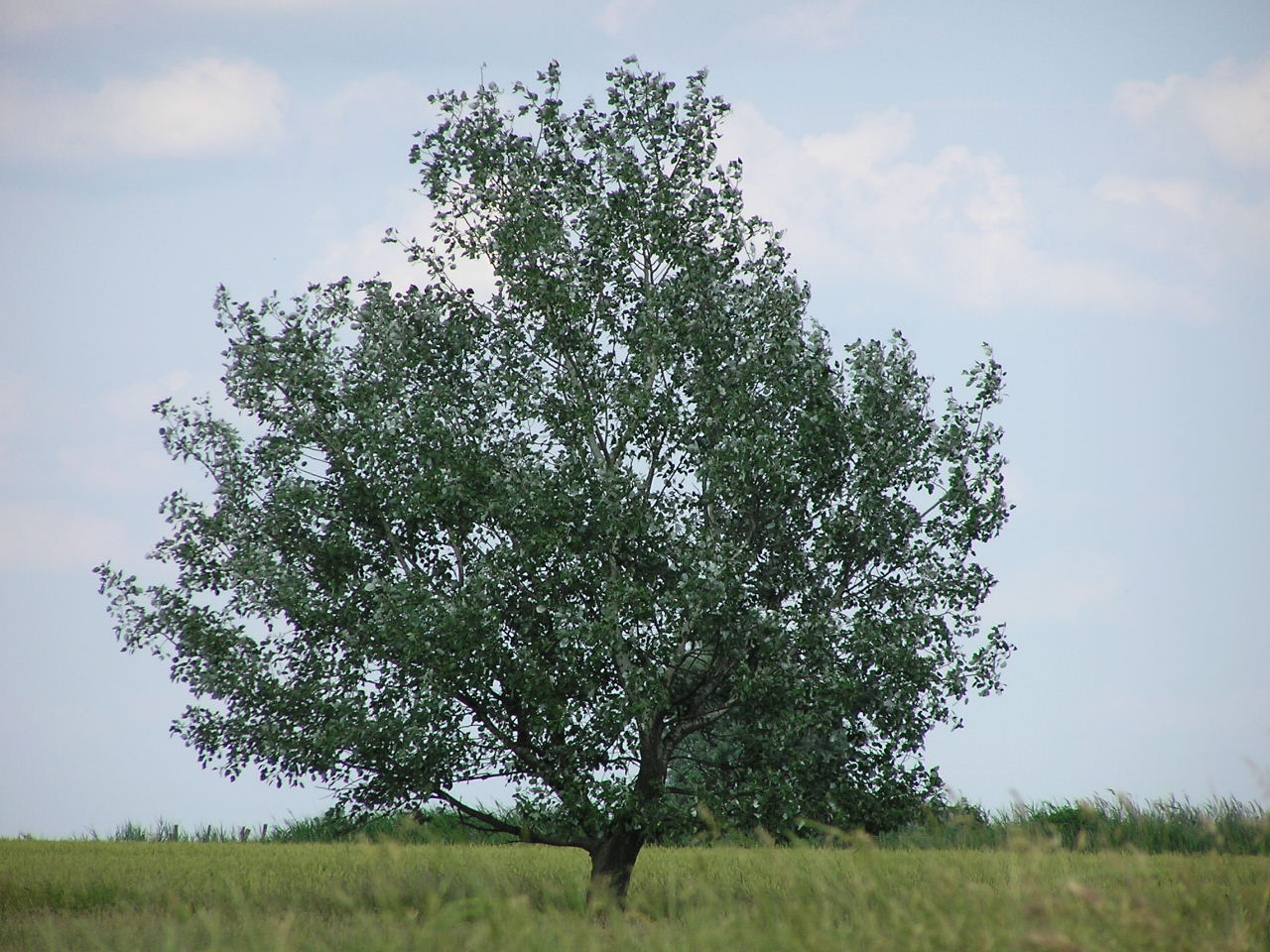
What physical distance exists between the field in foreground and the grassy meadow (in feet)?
0.17

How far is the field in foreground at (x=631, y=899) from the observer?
29.0 ft

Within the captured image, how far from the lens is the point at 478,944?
920 centimetres

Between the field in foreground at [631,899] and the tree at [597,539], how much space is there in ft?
6.29

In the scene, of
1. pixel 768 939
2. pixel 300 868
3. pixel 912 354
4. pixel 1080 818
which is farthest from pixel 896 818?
pixel 1080 818

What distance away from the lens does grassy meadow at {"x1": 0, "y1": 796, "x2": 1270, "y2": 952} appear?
8875 mm

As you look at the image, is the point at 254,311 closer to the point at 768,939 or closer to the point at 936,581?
the point at 936,581

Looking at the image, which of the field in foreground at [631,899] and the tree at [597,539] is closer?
the field in foreground at [631,899]

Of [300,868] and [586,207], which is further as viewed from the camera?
[300,868]

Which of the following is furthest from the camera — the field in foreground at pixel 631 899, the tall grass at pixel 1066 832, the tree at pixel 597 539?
the tall grass at pixel 1066 832

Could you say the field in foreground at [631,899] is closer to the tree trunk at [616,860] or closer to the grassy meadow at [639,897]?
the grassy meadow at [639,897]

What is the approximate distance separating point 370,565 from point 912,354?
379 inches

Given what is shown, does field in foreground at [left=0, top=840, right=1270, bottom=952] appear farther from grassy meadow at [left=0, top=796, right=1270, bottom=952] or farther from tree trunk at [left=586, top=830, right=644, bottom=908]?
tree trunk at [left=586, top=830, right=644, bottom=908]

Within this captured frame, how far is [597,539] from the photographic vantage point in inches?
691

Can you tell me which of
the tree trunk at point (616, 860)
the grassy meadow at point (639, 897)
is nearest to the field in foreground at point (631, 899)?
the grassy meadow at point (639, 897)
